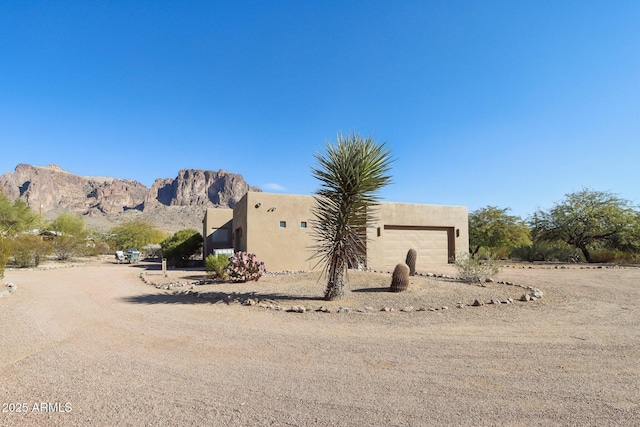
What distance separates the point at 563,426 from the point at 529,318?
449 centimetres

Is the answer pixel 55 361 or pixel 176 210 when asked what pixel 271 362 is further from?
pixel 176 210

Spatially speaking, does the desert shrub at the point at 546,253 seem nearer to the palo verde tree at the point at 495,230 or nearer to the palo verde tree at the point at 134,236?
the palo verde tree at the point at 495,230

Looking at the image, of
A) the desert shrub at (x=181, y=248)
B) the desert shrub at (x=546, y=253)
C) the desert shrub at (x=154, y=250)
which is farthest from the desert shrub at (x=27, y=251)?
the desert shrub at (x=546, y=253)

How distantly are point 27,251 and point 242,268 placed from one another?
1610 centimetres

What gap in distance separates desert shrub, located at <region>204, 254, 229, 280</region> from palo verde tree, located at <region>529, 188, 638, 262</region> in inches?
934

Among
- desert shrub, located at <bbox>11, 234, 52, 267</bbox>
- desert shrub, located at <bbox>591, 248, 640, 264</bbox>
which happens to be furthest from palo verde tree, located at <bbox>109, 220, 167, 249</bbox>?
desert shrub, located at <bbox>591, 248, 640, 264</bbox>

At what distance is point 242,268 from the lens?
12.1 meters

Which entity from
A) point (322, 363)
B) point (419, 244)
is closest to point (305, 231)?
point (419, 244)

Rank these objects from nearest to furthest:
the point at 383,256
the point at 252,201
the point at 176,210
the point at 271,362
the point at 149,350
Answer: the point at 271,362, the point at 149,350, the point at 252,201, the point at 383,256, the point at 176,210

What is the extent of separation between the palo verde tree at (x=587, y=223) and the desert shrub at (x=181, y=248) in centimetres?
2475

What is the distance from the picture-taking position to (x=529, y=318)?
6.79 meters

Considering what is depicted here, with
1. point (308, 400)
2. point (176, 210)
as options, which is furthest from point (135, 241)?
point (176, 210)

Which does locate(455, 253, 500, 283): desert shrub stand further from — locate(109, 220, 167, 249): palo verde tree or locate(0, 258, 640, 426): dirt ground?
locate(109, 220, 167, 249): palo verde tree

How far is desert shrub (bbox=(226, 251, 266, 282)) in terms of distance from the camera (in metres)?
12.0
